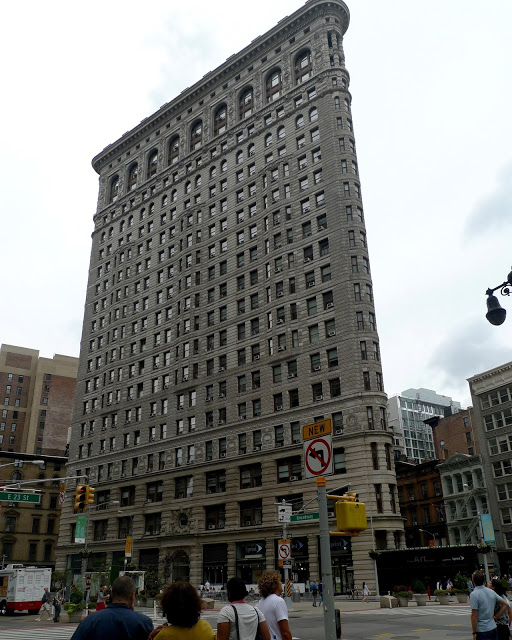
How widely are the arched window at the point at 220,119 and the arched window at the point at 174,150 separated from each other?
25.5ft

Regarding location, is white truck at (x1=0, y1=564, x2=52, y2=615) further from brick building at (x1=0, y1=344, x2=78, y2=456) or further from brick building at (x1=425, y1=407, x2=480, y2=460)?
brick building at (x1=0, y1=344, x2=78, y2=456)

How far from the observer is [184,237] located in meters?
80.9

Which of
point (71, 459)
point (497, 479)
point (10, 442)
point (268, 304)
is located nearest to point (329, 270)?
point (268, 304)

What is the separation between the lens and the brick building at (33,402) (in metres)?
128

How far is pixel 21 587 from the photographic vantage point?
144 ft

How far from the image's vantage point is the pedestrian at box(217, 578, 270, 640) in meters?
7.20

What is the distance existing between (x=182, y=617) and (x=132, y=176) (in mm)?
98114

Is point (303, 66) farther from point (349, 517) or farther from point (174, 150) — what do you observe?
point (349, 517)

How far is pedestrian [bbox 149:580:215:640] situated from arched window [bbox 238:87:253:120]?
79666 millimetres

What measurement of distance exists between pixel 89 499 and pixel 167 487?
40.5 m

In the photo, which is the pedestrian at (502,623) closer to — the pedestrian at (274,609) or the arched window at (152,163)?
the pedestrian at (274,609)

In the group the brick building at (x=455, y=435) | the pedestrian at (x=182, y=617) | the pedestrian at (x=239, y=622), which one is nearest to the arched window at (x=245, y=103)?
the brick building at (x=455, y=435)

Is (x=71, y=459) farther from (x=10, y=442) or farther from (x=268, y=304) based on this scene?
(x=10, y=442)

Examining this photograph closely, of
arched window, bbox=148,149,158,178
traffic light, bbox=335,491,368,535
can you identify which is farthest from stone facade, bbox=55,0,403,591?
traffic light, bbox=335,491,368,535
